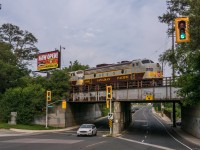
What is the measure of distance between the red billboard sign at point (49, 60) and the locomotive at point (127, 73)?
15794mm

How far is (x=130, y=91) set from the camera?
52438 millimetres

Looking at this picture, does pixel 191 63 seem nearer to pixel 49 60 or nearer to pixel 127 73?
pixel 127 73

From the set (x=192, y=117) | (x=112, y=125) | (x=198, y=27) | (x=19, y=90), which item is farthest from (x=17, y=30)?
(x=198, y=27)

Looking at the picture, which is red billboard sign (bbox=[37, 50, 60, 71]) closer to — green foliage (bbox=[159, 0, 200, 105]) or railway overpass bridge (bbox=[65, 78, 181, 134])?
railway overpass bridge (bbox=[65, 78, 181, 134])

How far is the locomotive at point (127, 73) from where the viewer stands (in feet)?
160

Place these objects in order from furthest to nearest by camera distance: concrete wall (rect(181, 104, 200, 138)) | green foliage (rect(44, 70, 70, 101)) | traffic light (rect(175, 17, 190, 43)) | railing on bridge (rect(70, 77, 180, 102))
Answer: green foliage (rect(44, 70, 70, 101)) < railing on bridge (rect(70, 77, 180, 102)) < concrete wall (rect(181, 104, 200, 138)) < traffic light (rect(175, 17, 190, 43))

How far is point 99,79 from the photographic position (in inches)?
2271

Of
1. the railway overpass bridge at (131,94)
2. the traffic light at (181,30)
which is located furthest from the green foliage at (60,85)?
the traffic light at (181,30)

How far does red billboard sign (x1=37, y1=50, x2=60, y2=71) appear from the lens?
2985 inches

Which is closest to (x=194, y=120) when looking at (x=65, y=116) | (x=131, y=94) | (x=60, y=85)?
(x=131, y=94)

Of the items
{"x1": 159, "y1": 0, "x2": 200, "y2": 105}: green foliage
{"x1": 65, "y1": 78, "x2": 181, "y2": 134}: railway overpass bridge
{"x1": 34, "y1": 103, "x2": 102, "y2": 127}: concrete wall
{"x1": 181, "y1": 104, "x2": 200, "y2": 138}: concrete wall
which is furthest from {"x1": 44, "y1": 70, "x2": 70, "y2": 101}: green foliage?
{"x1": 159, "y1": 0, "x2": 200, "y2": 105}: green foliage

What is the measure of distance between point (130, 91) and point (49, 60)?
30449mm

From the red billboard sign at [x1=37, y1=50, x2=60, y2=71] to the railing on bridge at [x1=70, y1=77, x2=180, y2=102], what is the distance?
15324 mm

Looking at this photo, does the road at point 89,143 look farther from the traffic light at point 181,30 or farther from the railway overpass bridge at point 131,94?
the traffic light at point 181,30
